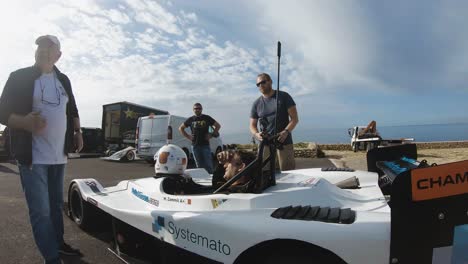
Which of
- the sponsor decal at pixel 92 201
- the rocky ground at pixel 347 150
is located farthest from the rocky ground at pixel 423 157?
the sponsor decal at pixel 92 201

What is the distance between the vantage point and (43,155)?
2.62m

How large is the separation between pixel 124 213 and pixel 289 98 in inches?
90.5

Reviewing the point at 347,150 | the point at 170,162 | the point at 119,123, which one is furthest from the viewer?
the point at 347,150

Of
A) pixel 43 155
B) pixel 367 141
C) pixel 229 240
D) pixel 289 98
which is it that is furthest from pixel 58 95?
pixel 367 141

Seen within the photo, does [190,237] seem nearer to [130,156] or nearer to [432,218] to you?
[432,218]

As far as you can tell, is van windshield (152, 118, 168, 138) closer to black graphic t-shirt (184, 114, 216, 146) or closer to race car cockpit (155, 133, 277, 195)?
black graphic t-shirt (184, 114, 216, 146)

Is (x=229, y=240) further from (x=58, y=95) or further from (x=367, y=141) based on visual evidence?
(x=367, y=141)

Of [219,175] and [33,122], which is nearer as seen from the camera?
[33,122]

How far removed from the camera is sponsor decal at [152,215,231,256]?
2.13 meters

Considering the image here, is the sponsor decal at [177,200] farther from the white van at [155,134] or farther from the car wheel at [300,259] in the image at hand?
the white van at [155,134]

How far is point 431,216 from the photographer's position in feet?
5.54

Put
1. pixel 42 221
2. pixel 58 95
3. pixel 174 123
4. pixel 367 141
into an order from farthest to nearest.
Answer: pixel 367 141
pixel 174 123
pixel 58 95
pixel 42 221

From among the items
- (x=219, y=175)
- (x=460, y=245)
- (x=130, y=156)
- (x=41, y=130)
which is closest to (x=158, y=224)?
(x=219, y=175)

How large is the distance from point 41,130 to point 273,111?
2464 millimetres
